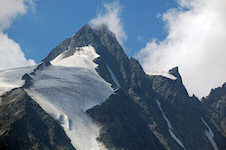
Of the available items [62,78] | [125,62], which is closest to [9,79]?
[62,78]

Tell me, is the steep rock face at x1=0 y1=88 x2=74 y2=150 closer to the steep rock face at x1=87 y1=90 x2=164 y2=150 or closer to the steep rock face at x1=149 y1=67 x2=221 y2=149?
the steep rock face at x1=87 y1=90 x2=164 y2=150

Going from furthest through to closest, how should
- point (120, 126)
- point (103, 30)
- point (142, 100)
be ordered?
point (103, 30)
point (142, 100)
point (120, 126)

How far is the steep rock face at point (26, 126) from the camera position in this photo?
56188 mm

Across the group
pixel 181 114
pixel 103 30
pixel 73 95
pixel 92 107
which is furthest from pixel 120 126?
pixel 103 30

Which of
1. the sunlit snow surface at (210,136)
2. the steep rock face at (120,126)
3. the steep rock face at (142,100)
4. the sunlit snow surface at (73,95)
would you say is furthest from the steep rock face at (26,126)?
the sunlit snow surface at (210,136)

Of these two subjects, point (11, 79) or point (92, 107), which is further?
point (92, 107)

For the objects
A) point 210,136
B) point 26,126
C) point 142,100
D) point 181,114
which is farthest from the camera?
point 210,136

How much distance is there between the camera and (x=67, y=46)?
17050 centimetres

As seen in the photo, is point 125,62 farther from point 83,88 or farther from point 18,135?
point 18,135

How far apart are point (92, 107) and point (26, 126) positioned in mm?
26238

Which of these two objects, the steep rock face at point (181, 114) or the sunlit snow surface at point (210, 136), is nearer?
the steep rock face at point (181, 114)

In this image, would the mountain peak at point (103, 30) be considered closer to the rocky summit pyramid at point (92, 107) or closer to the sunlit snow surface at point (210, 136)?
the rocky summit pyramid at point (92, 107)

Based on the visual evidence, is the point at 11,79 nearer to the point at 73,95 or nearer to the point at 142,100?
the point at 73,95

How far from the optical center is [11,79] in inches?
3332
